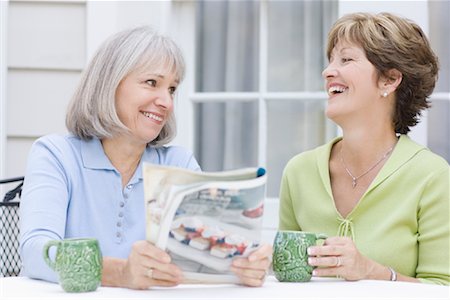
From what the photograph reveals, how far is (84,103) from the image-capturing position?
90.9 inches

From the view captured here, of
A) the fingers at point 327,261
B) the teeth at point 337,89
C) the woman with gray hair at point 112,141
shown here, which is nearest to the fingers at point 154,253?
the fingers at point 327,261

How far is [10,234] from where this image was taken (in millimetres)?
2895

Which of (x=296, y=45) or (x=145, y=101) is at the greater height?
(x=296, y=45)

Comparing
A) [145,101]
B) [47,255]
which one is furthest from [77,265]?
[145,101]

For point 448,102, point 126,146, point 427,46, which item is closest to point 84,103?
point 126,146

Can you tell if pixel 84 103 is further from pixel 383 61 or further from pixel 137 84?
pixel 383 61

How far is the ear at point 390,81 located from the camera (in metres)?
2.43

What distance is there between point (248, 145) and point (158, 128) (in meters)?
1.04

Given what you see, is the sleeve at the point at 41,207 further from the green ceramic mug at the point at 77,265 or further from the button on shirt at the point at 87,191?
the green ceramic mug at the point at 77,265

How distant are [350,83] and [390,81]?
0.14 metres

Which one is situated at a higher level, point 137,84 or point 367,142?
point 137,84

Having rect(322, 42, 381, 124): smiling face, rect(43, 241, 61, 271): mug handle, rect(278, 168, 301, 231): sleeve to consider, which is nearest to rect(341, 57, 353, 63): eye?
rect(322, 42, 381, 124): smiling face

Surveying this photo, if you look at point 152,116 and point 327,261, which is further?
point 152,116

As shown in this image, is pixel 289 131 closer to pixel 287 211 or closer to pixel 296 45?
pixel 296 45
